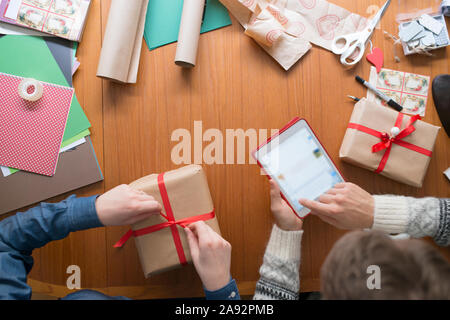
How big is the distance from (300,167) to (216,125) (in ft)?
0.81

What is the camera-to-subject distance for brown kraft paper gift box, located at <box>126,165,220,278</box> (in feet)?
2.39

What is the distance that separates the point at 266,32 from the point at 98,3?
1.51 ft

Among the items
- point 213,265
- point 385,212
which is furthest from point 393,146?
point 213,265

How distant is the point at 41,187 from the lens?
32.0 inches

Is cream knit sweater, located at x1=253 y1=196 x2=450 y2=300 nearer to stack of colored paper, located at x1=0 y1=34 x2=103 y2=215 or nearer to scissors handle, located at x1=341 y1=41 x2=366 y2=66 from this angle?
scissors handle, located at x1=341 y1=41 x2=366 y2=66

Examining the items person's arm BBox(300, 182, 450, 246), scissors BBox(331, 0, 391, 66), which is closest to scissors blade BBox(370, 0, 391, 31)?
scissors BBox(331, 0, 391, 66)

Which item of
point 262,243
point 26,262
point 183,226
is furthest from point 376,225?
point 26,262

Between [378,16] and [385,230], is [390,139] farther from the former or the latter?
[378,16]

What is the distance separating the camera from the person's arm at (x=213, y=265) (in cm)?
67

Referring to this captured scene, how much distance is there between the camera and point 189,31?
795 mm

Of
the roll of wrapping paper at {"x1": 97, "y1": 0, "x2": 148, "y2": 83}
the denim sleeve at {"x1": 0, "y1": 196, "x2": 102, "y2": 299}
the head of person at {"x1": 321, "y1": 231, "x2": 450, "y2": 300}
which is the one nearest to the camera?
the head of person at {"x1": 321, "y1": 231, "x2": 450, "y2": 300}

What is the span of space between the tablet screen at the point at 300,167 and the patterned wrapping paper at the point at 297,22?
0.22m

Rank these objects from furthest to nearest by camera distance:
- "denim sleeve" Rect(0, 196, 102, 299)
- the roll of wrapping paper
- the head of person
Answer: the roll of wrapping paper < "denim sleeve" Rect(0, 196, 102, 299) < the head of person

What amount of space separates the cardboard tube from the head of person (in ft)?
1.88
